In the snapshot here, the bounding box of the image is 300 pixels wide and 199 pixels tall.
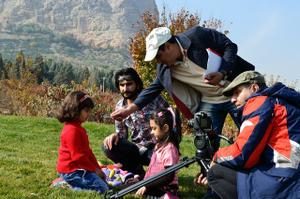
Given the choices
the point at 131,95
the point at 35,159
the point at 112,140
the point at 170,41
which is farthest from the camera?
the point at 35,159

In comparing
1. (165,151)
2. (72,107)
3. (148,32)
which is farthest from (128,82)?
(148,32)

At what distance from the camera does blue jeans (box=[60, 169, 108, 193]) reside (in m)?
4.68

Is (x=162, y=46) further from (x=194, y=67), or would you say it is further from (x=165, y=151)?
(x=165, y=151)

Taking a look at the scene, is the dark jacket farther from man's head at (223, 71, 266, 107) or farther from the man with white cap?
man's head at (223, 71, 266, 107)

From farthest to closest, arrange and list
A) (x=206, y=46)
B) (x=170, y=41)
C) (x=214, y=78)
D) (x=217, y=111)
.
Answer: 1. (x=217, y=111)
2. (x=206, y=46)
3. (x=170, y=41)
4. (x=214, y=78)

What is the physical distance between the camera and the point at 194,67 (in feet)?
14.7

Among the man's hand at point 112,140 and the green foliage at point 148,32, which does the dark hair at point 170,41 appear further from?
the green foliage at point 148,32

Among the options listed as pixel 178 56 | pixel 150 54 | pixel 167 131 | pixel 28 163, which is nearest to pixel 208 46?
pixel 178 56

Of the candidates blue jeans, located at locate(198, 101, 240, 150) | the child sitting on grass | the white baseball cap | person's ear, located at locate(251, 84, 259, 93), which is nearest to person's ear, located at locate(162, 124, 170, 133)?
the child sitting on grass

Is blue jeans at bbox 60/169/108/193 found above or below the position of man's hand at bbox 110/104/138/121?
below

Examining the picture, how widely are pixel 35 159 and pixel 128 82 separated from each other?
2.10 m

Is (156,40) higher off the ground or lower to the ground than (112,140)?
higher

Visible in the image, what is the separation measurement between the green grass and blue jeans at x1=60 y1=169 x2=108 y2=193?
157mm

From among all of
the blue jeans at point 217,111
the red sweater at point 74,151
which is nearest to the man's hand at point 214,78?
the blue jeans at point 217,111
